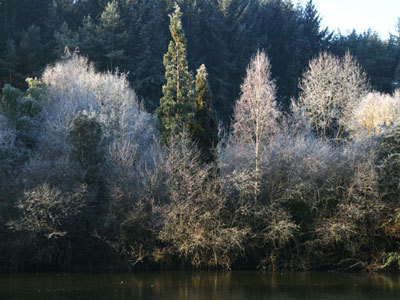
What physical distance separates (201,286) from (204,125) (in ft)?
30.2

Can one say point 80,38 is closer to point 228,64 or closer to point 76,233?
point 228,64

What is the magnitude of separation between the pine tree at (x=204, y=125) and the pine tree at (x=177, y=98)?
1.08 m

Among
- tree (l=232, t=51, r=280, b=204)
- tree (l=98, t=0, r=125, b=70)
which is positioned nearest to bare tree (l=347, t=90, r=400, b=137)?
tree (l=232, t=51, r=280, b=204)

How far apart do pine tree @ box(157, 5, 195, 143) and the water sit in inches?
332

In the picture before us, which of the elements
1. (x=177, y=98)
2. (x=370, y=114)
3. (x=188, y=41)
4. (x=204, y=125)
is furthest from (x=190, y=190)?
(x=188, y=41)

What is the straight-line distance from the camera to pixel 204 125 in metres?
29.3

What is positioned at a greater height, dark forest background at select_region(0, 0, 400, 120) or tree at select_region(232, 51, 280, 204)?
dark forest background at select_region(0, 0, 400, 120)

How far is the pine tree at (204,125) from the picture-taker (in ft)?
94.4

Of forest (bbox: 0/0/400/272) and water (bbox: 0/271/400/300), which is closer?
water (bbox: 0/271/400/300)

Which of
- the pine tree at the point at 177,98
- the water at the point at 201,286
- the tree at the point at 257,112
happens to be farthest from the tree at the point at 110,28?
the water at the point at 201,286

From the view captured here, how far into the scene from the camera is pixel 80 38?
51188 millimetres

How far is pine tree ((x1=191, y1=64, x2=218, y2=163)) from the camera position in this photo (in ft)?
94.4

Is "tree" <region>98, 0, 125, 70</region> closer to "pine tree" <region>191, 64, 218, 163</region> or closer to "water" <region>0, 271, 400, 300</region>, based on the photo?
"pine tree" <region>191, 64, 218, 163</region>

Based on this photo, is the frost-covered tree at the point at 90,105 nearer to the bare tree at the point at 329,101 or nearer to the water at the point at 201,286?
the water at the point at 201,286
